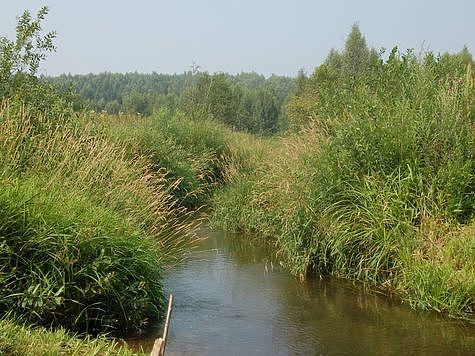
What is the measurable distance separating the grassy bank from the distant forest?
18.8 feet

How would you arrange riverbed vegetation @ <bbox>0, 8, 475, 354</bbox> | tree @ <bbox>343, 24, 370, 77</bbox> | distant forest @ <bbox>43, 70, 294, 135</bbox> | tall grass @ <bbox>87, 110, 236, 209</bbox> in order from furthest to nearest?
tree @ <bbox>343, 24, 370, 77</bbox> < distant forest @ <bbox>43, 70, 294, 135</bbox> < tall grass @ <bbox>87, 110, 236, 209</bbox> < riverbed vegetation @ <bbox>0, 8, 475, 354</bbox>

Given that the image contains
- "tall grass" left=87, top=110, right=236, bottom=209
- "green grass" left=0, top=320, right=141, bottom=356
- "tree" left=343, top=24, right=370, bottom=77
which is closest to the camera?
"green grass" left=0, top=320, right=141, bottom=356

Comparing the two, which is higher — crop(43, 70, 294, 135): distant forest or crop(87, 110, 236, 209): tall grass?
crop(43, 70, 294, 135): distant forest

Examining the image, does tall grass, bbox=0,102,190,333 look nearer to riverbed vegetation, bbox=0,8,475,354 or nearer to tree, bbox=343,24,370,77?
riverbed vegetation, bbox=0,8,475,354

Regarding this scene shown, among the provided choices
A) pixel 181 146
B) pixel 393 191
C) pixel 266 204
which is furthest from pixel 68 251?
pixel 181 146

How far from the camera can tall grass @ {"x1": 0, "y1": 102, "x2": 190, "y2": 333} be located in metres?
5.90

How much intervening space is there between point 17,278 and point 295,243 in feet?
15.4

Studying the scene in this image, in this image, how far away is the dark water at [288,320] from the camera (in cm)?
650

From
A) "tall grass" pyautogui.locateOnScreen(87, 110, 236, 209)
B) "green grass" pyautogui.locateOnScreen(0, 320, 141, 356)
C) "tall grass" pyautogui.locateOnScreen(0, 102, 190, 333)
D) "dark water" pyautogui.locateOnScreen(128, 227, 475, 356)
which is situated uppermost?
"tall grass" pyautogui.locateOnScreen(87, 110, 236, 209)

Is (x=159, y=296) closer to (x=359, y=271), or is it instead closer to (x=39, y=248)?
(x=39, y=248)

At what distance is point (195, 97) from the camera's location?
89.0 feet

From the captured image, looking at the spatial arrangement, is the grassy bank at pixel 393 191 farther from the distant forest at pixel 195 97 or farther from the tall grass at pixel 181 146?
the distant forest at pixel 195 97

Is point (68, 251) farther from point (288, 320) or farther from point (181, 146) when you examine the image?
point (181, 146)

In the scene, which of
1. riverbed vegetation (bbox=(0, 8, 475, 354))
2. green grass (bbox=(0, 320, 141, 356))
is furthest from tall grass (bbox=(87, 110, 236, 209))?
green grass (bbox=(0, 320, 141, 356))
